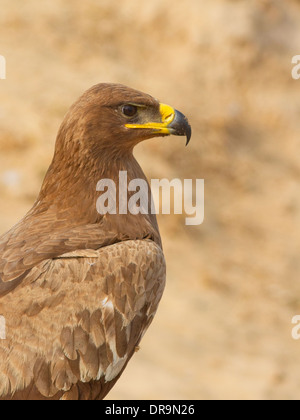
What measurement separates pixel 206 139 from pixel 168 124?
12102 millimetres

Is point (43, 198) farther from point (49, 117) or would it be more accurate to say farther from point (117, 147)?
point (49, 117)

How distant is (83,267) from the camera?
5.23 meters

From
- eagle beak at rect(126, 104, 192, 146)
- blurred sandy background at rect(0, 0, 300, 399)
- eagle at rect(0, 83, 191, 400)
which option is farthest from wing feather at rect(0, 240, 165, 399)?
blurred sandy background at rect(0, 0, 300, 399)

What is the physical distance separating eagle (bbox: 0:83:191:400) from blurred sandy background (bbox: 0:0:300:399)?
26.4 ft

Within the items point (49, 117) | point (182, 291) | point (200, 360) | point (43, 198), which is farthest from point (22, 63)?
point (43, 198)

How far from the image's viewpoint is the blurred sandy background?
1470 cm

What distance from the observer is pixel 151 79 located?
18.0 meters

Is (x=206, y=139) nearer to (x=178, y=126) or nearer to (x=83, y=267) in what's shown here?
(x=178, y=126)

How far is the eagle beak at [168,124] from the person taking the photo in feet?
18.6

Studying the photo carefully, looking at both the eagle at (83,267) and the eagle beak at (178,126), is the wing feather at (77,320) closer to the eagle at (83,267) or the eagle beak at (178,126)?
the eagle at (83,267)

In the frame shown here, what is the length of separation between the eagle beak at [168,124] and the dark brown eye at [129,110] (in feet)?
0.23

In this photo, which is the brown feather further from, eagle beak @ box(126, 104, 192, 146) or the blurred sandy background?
the blurred sandy background

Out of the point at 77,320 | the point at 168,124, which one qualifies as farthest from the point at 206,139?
the point at 77,320

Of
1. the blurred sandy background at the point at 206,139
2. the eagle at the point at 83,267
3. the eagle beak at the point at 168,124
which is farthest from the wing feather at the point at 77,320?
the blurred sandy background at the point at 206,139
